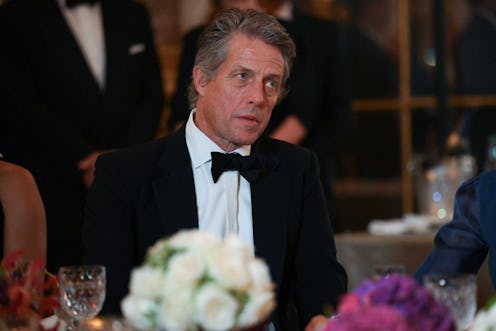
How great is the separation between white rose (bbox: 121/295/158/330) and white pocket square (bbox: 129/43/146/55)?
3225 mm

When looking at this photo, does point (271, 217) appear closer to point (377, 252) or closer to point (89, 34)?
point (377, 252)

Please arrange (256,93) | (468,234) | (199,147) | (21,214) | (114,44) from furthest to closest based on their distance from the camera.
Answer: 1. (114,44)
2. (21,214)
3. (199,147)
4. (256,93)
5. (468,234)

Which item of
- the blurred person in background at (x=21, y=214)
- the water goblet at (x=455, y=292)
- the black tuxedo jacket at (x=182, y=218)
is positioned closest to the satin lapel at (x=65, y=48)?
the blurred person in background at (x=21, y=214)

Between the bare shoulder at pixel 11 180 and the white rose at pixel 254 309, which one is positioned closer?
the white rose at pixel 254 309

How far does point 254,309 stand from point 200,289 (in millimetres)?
96

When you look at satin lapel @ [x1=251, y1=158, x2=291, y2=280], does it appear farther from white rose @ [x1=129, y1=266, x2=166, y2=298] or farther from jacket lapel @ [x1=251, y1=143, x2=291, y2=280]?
white rose @ [x1=129, y1=266, x2=166, y2=298]

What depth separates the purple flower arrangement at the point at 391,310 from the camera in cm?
170

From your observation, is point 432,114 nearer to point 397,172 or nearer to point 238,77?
point 397,172

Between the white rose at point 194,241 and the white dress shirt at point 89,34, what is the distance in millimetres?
3074

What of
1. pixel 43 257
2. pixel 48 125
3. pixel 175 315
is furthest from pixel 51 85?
pixel 175 315

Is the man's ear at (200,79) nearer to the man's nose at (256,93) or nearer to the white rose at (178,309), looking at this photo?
the man's nose at (256,93)

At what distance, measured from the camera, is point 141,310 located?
6.02 ft

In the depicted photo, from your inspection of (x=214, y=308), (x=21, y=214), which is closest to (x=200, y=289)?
(x=214, y=308)

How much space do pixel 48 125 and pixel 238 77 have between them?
1923 mm
